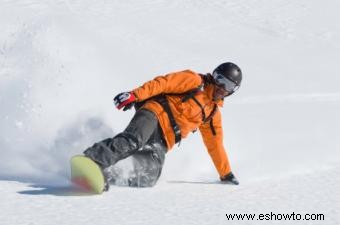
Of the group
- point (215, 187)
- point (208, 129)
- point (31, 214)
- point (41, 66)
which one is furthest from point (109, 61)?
point (31, 214)

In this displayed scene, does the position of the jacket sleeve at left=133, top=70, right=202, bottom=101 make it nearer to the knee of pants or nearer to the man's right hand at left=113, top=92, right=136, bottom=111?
the man's right hand at left=113, top=92, right=136, bottom=111

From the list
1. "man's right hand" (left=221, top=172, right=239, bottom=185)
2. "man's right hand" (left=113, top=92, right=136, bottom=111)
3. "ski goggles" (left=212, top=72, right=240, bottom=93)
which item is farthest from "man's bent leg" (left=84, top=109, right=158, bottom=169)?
"man's right hand" (left=221, top=172, right=239, bottom=185)

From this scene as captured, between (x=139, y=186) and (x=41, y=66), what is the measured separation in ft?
7.81

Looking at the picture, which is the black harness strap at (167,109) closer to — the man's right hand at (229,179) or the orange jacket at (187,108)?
the orange jacket at (187,108)

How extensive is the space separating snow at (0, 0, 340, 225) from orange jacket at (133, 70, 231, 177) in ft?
1.13

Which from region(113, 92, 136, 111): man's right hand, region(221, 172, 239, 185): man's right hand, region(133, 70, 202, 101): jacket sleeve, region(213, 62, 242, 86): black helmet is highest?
region(213, 62, 242, 86): black helmet

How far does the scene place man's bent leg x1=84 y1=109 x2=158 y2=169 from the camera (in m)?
4.87

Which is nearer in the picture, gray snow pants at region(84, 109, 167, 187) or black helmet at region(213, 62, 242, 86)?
gray snow pants at region(84, 109, 167, 187)

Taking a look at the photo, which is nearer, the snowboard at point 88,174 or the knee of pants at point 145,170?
the snowboard at point 88,174

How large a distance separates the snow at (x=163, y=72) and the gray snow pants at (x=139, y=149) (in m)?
0.18

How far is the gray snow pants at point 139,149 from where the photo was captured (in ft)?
16.1

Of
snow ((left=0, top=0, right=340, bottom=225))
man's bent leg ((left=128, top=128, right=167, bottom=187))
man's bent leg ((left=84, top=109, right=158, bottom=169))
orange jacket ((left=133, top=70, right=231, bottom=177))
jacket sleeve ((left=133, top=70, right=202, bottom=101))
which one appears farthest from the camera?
orange jacket ((left=133, top=70, right=231, bottom=177))

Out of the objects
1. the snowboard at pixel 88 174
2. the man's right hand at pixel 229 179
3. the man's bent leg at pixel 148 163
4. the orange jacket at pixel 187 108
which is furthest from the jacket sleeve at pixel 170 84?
the man's right hand at pixel 229 179

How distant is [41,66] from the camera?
7.02 meters
